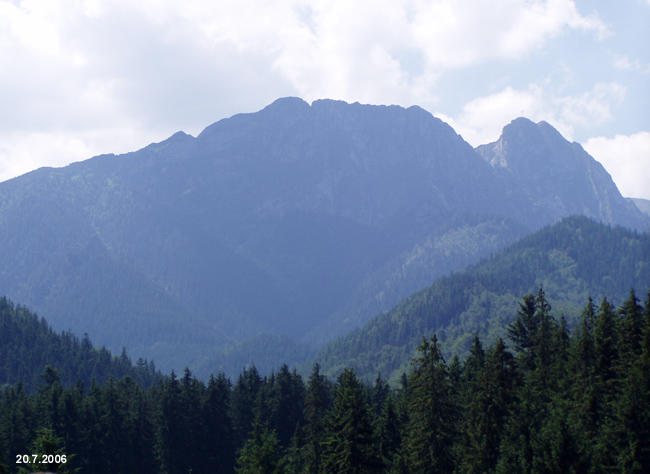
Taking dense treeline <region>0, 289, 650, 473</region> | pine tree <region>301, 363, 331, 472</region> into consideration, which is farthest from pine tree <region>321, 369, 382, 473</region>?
pine tree <region>301, 363, 331, 472</region>

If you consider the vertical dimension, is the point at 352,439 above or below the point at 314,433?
below

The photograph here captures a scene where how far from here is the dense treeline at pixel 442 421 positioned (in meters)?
46.1

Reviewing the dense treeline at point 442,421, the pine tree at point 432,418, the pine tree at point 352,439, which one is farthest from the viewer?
the pine tree at point 432,418

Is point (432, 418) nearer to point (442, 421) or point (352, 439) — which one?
point (442, 421)

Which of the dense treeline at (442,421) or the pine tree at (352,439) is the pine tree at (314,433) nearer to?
the dense treeline at (442,421)

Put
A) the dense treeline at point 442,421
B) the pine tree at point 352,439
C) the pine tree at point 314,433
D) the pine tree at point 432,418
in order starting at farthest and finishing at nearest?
the pine tree at point 314,433 < the pine tree at point 432,418 < the pine tree at point 352,439 < the dense treeline at point 442,421

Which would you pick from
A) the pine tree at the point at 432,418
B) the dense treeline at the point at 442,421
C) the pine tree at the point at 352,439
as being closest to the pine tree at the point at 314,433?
the dense treeline at the point at 442,421

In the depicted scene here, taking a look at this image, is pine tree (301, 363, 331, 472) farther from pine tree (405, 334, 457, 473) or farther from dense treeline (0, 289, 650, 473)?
pine tree (405, 334, 457, 473)

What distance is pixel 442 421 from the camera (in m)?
51.5

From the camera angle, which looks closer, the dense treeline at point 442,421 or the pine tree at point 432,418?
the dense treeline at point 442,421

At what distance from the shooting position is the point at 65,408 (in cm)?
9069

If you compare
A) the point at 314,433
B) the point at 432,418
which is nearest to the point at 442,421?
the point at 432,418

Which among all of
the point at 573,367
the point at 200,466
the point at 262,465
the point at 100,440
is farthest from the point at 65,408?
the point at 573,367

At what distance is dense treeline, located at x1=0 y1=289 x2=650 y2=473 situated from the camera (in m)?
46.1
